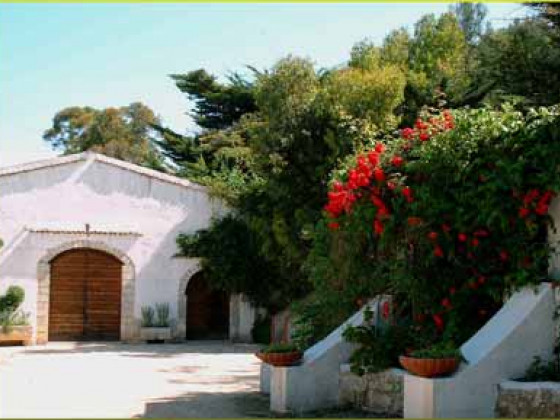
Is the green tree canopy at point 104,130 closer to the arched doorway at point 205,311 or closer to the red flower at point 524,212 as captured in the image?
the arched doorway at point 205,311

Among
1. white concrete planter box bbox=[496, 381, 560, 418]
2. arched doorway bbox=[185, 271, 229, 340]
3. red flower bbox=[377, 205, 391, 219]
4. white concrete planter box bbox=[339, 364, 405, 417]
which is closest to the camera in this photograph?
white concrete planter box bbox=[496, 381, 560, 418]

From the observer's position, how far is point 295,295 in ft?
65.1

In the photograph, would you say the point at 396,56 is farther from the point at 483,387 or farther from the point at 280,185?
the point at 483,387

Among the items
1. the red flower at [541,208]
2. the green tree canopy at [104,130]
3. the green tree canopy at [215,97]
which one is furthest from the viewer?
the green tree canopy at [104,130]

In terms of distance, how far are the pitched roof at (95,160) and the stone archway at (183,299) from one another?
2.09 m

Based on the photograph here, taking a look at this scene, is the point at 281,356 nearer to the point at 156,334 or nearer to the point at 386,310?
the point at 386,310

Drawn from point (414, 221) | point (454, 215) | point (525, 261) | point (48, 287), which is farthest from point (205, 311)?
point (525, 261)

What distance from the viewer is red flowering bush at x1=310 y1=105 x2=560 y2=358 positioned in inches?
316

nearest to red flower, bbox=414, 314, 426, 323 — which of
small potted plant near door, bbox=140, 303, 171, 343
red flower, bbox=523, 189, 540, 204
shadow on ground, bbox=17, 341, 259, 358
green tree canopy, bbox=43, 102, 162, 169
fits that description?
red flower, bbox=523, 189, 540, 204

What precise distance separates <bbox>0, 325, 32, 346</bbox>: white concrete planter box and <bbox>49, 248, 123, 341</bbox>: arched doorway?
0.99m

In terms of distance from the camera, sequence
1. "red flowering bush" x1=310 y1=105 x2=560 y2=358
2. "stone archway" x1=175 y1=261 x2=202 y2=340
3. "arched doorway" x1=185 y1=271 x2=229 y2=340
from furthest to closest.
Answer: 1. "arched doorway" x1=185 y1=271 x2=229 y2=340
2. "stone archway" x1=175 y1=261 x2=202 y2=340
3. "red flowering bush" x1=310 y1=105 x2=560 y2=358

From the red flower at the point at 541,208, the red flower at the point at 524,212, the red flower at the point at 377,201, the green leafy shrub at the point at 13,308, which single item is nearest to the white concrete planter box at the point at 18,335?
the green leafy shrub at the point at 13,308

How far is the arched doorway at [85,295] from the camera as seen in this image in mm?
20125

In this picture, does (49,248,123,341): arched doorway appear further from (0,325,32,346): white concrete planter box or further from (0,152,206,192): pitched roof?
(0,152,206,192): pitched roof
